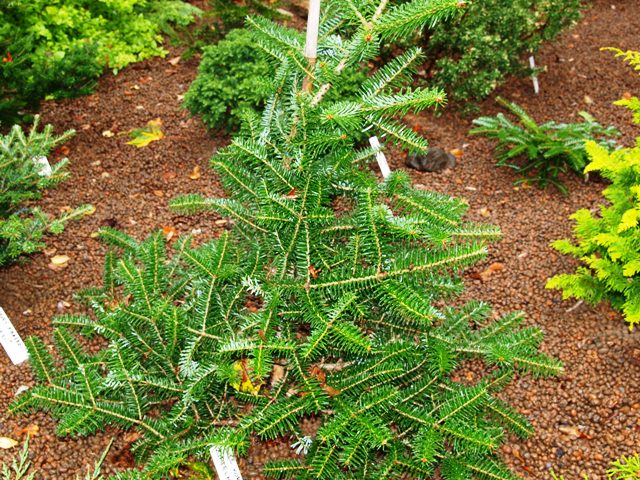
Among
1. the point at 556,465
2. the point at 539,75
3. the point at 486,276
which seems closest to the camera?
the point at 556,465

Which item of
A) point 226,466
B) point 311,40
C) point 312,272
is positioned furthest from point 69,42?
point 226,466

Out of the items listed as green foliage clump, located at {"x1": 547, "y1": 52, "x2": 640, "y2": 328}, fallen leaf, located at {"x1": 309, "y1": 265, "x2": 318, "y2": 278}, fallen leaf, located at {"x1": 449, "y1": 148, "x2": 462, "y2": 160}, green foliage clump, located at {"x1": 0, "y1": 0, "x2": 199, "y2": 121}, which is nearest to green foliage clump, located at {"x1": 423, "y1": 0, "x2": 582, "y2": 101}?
fallen leaf, located at {"x1": 449, "y1": 148, "x2": 462, "y2": 160}

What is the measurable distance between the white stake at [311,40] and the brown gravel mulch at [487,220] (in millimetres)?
1475

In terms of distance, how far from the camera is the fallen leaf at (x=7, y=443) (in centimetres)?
258

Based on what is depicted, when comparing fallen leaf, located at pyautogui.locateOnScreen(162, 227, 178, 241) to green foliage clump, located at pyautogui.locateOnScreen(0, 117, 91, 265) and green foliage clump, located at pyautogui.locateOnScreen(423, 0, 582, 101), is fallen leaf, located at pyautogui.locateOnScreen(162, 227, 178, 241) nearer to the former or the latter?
green foliage clump, located at pyautogui.locateOnScreen(0, 117, 91, 265)

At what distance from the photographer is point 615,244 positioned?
2893 millimetres

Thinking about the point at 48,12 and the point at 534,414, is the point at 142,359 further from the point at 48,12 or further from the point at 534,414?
the point at 48,12

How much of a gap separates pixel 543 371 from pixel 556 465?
0.51 m

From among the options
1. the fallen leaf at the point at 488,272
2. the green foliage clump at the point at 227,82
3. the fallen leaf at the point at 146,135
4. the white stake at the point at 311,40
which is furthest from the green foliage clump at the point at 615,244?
the fallen leaf at the point at 146,135

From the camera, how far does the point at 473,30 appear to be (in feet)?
15.1

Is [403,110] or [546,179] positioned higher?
[403,110]

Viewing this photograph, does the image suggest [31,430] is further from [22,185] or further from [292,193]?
[292,193]

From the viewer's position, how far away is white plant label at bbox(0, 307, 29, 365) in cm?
275

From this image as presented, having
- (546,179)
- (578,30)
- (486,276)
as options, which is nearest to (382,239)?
(486,276)
